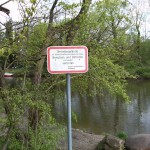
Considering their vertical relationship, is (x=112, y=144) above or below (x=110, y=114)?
above

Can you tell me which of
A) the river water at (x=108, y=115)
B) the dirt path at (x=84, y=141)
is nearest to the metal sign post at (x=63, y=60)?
the dirt path at (x=84, y=141)

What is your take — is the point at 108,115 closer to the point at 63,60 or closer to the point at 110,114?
the point at 110,114

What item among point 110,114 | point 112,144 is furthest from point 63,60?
point 110,114

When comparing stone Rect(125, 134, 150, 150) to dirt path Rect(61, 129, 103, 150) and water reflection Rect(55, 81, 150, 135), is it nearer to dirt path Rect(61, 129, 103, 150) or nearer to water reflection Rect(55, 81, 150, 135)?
dirt path Rect(61, 129, 103, 150)

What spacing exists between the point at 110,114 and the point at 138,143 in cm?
824

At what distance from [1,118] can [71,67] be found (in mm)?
2726

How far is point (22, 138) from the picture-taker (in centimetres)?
584

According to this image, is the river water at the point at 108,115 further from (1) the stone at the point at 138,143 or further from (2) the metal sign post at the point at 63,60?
(2) the metal sign post at the point at 63,60

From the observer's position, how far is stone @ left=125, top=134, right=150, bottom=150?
846 centimetres

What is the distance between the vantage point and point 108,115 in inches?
656

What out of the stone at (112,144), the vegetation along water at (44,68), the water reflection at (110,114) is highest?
the vegetation along water at (44,68)

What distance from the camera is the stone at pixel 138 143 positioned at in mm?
8461

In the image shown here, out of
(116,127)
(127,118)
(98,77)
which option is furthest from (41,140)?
(127,118)

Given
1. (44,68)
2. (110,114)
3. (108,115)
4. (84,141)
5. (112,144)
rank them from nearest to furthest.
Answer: (44,68)
(112,144)
(84,141)
(108,115)
(110,114)
